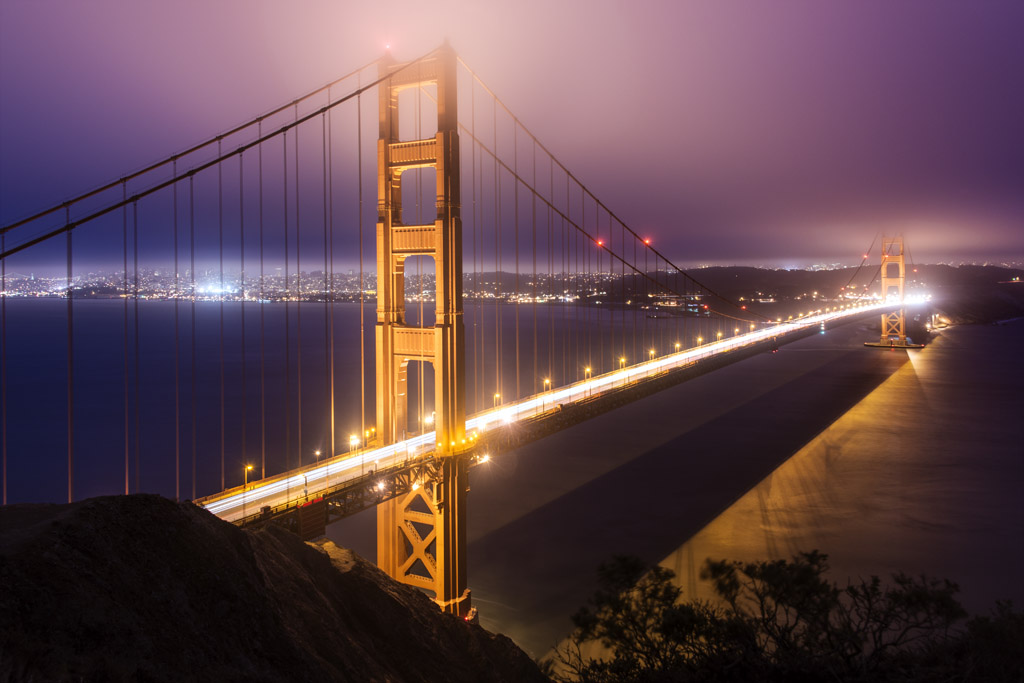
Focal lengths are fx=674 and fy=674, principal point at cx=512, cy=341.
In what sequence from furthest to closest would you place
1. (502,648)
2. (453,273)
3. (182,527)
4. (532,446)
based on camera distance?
1. (532,446)
2. (453,273)
3. (502,648)
4. (182,527)

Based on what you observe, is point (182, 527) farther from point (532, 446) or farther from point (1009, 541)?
point (532, 446)

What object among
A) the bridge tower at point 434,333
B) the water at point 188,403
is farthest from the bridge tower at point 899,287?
the bridge tower at point 434,333

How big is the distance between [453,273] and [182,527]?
7.30 m

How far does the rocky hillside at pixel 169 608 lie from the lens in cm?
443

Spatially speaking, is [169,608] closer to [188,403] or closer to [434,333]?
[434,333]

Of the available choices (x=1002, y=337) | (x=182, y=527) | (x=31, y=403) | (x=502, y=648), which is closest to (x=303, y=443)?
(x=31, y=403)

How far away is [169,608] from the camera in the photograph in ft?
17.1

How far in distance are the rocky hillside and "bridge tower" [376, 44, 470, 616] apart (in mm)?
4357

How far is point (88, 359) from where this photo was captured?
55312mm

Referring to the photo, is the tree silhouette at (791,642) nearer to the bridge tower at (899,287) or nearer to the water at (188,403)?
the water at (188,403)

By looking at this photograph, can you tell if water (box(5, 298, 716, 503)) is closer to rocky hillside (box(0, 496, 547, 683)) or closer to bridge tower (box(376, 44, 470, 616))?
bridge tower (box(376, 44, 470, 616))

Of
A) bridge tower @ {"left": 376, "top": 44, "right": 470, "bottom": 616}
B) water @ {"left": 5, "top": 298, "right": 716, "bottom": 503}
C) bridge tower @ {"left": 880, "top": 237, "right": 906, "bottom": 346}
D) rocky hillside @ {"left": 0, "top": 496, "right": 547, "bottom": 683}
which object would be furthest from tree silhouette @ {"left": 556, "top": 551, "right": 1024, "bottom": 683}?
bridge tower @ {"left": 880, "top": 237, "right": 906, "bottom": 346}

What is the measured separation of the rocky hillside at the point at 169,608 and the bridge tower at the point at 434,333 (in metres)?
4.36

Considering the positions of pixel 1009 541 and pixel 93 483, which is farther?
pixel 93 483
